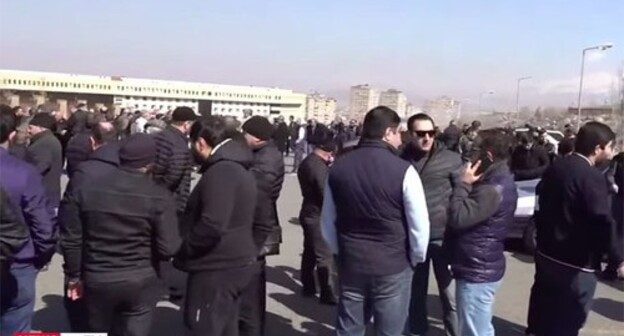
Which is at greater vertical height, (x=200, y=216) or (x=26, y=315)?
(x=200, y=216)

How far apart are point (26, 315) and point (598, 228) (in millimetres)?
3573

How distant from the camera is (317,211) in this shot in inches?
252

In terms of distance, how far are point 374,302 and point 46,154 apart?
4.18m

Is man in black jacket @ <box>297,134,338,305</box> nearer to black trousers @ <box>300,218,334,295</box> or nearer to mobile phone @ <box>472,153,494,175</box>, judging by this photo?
black trousers @ <box>300,218,334,295</box>

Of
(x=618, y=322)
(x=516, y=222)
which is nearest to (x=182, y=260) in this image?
(x=618, y=322)

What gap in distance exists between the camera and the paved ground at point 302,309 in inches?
226

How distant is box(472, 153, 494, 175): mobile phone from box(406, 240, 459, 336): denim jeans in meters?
0.84

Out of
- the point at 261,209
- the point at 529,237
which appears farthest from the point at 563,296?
the point at 529,237

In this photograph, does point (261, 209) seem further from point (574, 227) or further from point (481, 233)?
point (574, 227)

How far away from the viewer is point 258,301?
194 inches

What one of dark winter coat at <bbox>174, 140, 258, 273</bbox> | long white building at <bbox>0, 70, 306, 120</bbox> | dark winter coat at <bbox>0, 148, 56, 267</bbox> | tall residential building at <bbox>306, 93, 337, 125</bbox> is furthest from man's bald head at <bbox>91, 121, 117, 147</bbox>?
tall residential building at <bbox>306, 93, 337, 125</bbox>

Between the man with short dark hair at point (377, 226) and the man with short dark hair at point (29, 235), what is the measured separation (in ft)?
5.60

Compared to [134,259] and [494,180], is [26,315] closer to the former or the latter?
[134,259]

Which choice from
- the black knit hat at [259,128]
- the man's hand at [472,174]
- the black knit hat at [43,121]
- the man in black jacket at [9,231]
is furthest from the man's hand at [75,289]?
the black knit hat at [43,121]
